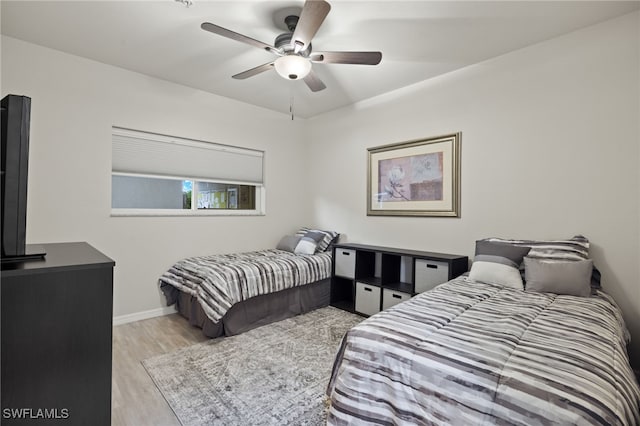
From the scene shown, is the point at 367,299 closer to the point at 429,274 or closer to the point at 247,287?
the point at 429,274

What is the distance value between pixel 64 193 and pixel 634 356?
15.9ft

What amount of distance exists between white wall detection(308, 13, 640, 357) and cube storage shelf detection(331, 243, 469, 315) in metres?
0.29

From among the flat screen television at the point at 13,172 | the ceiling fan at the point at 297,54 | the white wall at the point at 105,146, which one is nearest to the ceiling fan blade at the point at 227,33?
the ceiling fan at the point at 297,54

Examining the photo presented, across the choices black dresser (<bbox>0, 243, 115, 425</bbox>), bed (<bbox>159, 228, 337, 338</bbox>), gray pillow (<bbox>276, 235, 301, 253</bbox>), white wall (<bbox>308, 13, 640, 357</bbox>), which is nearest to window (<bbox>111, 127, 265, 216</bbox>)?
gray pillow (<bbox>276, 235, 301, 253</bbox>)

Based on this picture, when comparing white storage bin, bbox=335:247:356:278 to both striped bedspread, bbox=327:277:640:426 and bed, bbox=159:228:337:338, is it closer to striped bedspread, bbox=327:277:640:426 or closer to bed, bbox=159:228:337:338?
bed, bbox=159:228:337:338

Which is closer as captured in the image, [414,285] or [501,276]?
[501,276]

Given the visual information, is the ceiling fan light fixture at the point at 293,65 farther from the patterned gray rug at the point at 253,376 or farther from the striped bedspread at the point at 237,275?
the patterned gray rug at the point at 253,376

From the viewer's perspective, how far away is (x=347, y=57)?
228 centimetres

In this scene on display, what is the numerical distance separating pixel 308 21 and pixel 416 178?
214cm

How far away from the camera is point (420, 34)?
2494 mm

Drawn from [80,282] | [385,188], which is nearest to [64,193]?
[80,282]

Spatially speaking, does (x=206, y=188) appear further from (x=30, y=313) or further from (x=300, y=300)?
(x=30, y=313)

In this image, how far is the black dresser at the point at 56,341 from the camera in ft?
2.81

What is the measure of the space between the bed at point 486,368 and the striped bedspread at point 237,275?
4.94 feet
